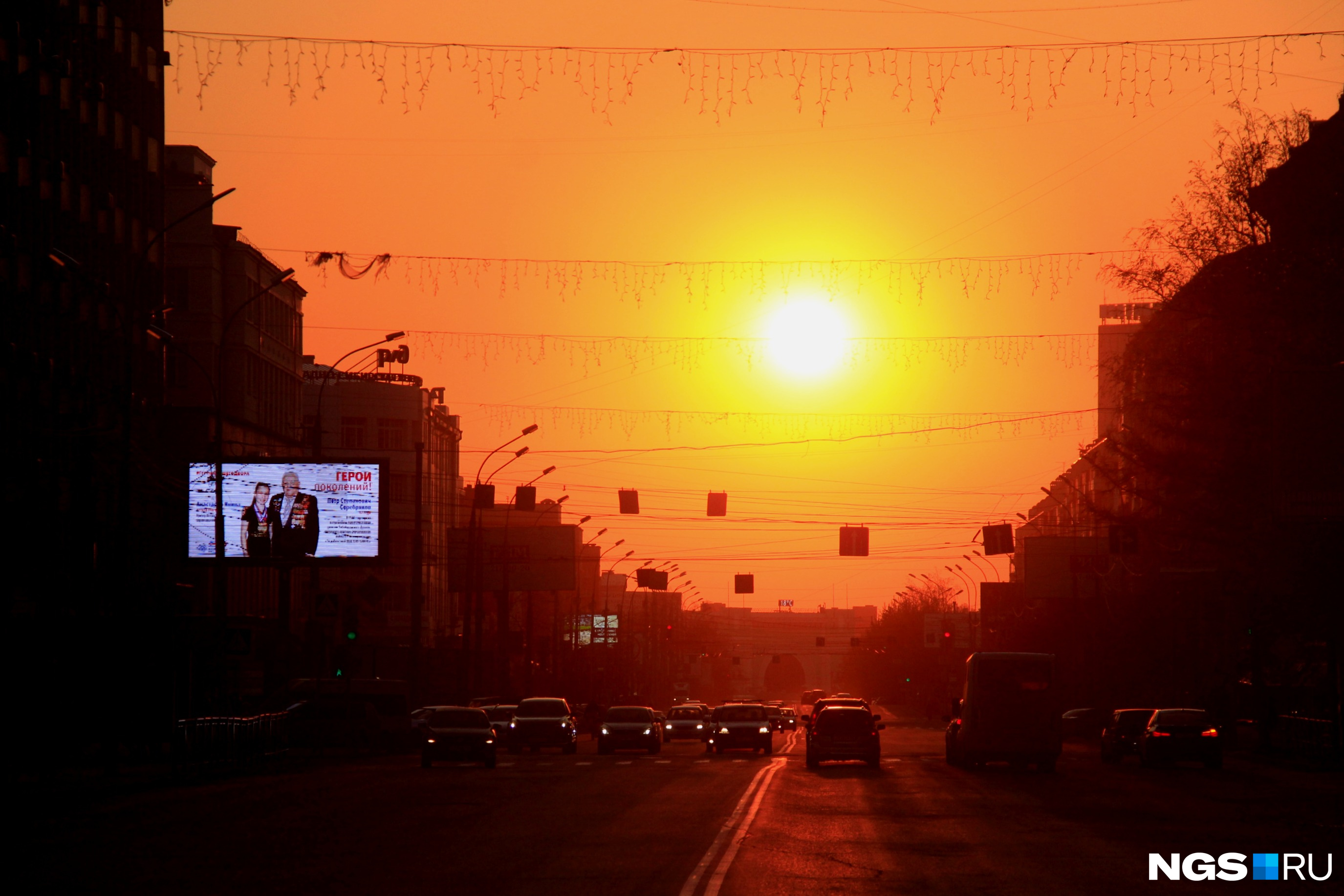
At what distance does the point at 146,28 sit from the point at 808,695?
7679 cm

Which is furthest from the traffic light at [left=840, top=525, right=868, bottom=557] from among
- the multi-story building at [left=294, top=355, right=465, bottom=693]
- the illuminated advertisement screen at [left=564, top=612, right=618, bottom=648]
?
the illuminated advertisement screen at [left=564, top=612, right=618, bottom=648]

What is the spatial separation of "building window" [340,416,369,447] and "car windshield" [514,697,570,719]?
5389 centimetres

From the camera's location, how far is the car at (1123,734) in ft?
145

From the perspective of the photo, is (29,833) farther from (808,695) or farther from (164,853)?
(808,695)

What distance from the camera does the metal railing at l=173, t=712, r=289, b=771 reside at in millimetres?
30562

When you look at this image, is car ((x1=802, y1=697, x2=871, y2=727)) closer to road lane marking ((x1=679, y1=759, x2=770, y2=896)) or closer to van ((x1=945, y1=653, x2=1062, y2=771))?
van ((x1=945, y1=653, x2=1062, y2=771))

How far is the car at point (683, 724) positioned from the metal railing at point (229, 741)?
33607 mm

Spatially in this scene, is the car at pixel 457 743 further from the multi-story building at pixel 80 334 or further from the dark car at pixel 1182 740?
the dark car at pixel 1182 740

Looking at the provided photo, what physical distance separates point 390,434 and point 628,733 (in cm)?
5872

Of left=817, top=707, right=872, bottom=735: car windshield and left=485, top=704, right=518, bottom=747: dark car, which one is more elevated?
left=817, top=707, right=872, bottom=735: car windshield

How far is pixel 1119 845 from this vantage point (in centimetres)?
1808

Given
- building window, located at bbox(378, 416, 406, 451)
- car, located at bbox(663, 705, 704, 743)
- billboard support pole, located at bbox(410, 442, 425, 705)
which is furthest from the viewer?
building window, located at bbox(378, 416, 406, 451)

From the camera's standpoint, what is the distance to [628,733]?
5034cm

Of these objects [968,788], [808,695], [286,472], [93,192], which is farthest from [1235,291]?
[808,695]
